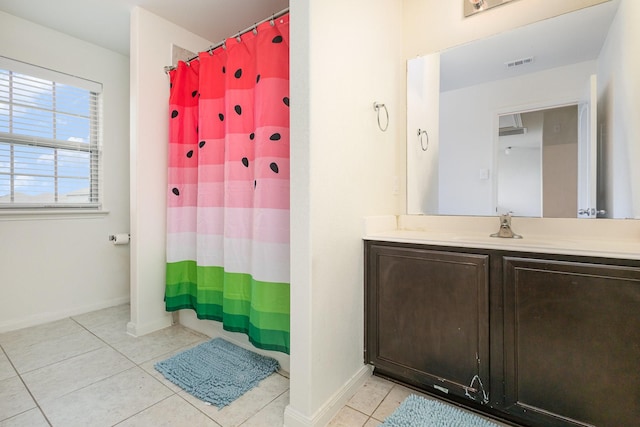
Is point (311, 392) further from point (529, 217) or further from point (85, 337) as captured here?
→ point (85, 337)

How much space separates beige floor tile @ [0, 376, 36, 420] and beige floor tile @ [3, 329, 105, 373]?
144 millimetres

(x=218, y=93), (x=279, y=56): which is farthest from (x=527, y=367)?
(x=218, y=93)

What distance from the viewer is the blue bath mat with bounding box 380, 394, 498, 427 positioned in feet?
4.19

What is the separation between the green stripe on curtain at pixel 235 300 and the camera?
159 cm

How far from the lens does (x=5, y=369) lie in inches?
67.0

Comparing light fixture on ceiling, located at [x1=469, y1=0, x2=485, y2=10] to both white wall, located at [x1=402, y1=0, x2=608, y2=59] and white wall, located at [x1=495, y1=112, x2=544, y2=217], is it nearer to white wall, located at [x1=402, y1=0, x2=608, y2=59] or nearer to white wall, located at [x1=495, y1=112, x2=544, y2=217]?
white wall, located at [x1=402, y1=0, x2=608, y2=59]

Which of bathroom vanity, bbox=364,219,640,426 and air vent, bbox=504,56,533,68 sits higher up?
air vent, bbox=504,56,533,68

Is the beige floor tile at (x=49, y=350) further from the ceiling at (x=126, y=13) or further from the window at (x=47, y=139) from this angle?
the ceiling at (x=126, y=13)

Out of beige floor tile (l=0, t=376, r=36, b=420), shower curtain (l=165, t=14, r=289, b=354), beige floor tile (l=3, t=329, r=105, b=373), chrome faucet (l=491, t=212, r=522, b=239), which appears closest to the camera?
beige floor tile (l=0, t=376, r=36, b=420)

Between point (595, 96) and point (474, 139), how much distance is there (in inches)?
21.6

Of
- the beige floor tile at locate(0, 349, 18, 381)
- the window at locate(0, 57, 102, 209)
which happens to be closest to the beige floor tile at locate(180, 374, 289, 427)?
the beige floor tile at locate(0, 349, 18, 381)

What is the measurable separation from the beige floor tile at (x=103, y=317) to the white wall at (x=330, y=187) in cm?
200

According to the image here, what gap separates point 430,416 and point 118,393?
5.19 feet

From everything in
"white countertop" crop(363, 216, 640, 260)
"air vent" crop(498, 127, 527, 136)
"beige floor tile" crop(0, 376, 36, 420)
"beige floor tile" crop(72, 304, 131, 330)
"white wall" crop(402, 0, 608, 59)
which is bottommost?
"beige floor tile" crop(0, 376, 36, 420)
